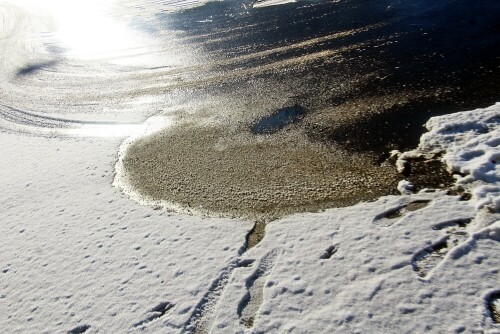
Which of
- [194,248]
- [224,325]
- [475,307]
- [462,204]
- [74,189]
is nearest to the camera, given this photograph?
[475,307]

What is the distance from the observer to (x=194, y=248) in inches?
232

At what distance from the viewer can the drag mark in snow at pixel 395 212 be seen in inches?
220

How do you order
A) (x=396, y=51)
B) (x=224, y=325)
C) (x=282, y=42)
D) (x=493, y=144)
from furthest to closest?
(x=282, y=42)
(x=396, y=51)
(x=493, y=144)
(x=224, y=325)

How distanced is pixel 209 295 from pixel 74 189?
13.6ft

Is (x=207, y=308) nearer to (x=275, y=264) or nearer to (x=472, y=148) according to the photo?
(x=275, y=264)

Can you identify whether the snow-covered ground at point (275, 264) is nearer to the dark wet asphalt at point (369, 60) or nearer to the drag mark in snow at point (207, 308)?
the drag mark in snow at point (207, 308)

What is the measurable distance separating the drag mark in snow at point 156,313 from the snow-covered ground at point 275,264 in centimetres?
1

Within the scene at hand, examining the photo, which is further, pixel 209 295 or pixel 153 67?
pixel 153 67

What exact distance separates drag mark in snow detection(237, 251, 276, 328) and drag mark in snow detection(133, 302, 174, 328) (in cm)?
97

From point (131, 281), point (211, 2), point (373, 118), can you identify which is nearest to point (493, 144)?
point (373, 118)

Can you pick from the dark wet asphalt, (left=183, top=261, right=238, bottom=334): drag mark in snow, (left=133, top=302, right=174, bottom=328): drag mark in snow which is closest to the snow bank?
the dark wet asphalt

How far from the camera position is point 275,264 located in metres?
5.38

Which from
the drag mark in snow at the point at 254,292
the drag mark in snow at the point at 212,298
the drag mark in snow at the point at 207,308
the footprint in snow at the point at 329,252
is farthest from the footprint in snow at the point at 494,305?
the drag mark in snow at the point at 207,308

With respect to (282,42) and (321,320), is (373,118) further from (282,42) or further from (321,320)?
(282,42)
